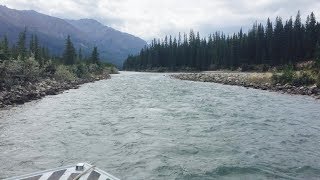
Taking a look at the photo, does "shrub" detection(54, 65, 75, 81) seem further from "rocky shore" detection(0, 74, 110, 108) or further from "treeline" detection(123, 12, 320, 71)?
"treeline" detection(123, 12, 320, 71)

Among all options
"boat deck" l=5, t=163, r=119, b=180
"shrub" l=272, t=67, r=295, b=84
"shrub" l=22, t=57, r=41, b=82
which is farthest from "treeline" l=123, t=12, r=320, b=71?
"boat deck" l=5, t=163, r=119, b=180

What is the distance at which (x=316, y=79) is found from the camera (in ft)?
152

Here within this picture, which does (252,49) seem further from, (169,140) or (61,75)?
(169,140)

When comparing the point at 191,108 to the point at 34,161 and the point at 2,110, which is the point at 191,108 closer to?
the point at 2,110

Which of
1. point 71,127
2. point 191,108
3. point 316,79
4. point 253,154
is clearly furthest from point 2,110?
point 316,79

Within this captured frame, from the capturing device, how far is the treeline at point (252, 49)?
325 ft

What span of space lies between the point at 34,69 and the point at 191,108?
30429 mm

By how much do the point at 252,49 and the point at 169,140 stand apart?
98.1 m

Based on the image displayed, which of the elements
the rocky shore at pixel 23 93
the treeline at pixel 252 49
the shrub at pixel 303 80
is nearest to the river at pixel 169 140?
the rocky shore at pixel 23 93

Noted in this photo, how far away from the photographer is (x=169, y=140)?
1948 centimetres

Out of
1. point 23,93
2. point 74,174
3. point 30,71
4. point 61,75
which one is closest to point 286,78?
point 23,93

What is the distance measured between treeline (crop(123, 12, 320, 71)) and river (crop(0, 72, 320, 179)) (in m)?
71.6

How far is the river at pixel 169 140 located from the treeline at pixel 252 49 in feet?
235

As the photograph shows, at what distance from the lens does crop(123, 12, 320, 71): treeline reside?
325ft
